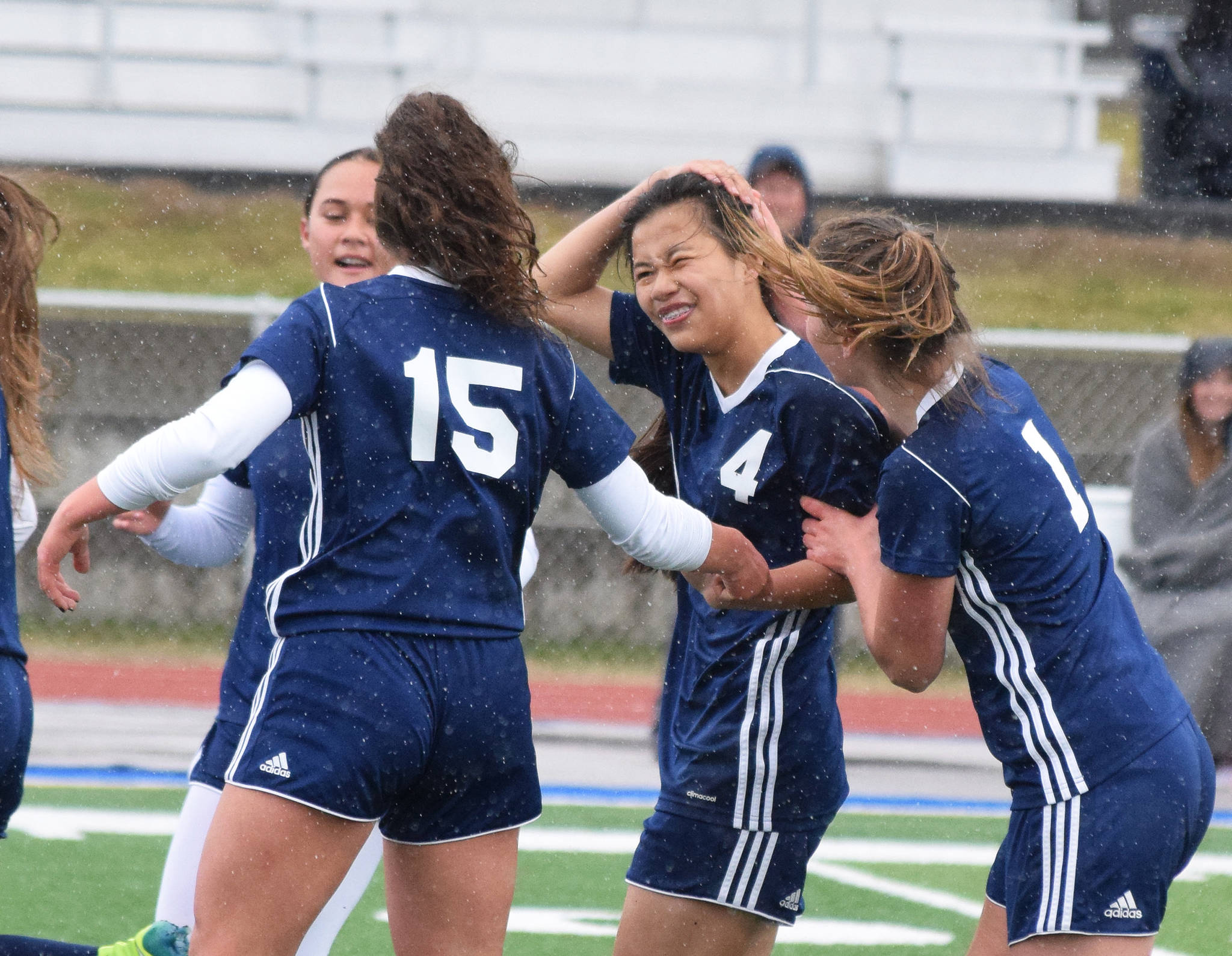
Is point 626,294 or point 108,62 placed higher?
point 108,62

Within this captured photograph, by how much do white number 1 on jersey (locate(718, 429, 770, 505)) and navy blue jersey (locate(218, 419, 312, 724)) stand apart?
840mm

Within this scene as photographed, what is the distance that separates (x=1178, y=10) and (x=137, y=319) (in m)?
15.6

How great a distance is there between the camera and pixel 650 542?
2.91m

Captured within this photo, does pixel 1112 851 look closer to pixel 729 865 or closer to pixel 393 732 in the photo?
pixel 729 865

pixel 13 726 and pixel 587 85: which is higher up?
pixel 587 85

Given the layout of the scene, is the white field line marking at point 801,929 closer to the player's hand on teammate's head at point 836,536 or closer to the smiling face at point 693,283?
the player's hand on teammate's head at point 836,536

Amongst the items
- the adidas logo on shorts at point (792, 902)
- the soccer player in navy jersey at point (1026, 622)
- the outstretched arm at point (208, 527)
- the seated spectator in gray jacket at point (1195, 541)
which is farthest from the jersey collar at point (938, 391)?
the seated spectator in gray jacket at point (1195, 541)

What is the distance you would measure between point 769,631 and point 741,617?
61 millimetres

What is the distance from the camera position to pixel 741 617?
3266 mm

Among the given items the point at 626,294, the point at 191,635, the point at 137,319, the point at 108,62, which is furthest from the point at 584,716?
the point at 108,62

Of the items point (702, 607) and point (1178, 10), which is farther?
point (1178, 10)

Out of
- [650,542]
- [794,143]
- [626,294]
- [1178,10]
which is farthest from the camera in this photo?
[1178,10]

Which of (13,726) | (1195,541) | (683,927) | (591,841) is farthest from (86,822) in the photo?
(1195,541)

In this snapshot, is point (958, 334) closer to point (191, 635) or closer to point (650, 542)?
point (650, 542)
